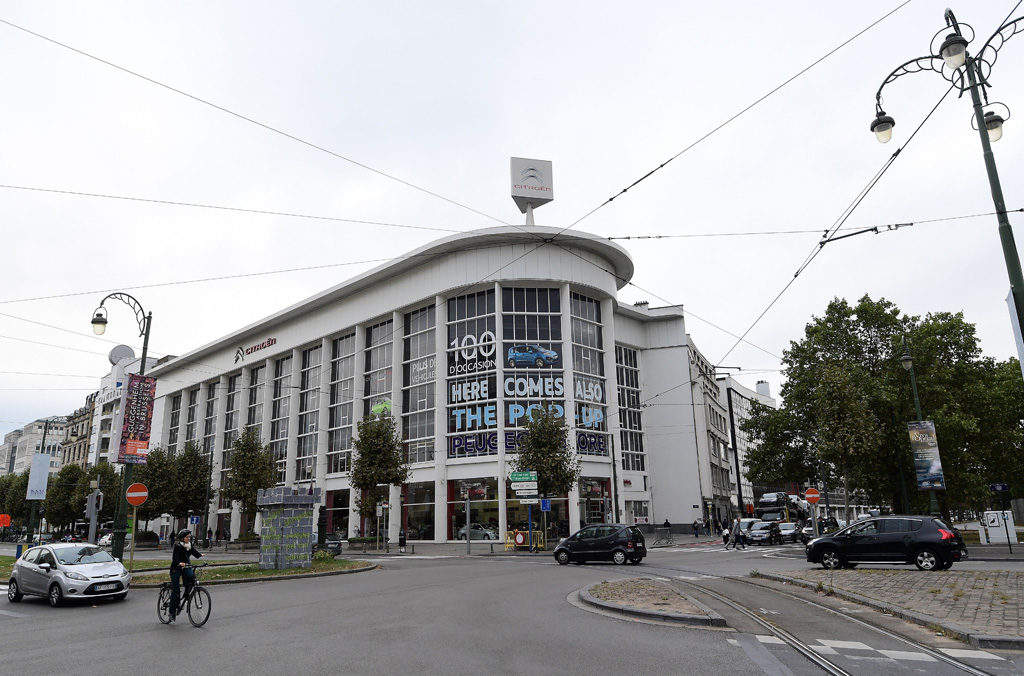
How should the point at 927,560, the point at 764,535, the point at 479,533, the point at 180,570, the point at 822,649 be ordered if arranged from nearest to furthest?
the point at 822,649, the point at 180,570, the point at 927,560, the point at 764,535, the point at 479,533

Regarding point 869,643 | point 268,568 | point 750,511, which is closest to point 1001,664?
point 869,643

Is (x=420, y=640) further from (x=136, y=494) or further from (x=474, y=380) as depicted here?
(x=474, y=380)

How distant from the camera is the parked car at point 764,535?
136 feet

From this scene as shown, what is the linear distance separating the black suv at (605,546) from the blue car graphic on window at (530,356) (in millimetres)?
20963

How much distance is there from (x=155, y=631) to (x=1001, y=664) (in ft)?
36.8

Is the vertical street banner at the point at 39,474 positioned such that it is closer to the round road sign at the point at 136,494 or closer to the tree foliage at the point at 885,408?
the round road sign at the point at 136,494

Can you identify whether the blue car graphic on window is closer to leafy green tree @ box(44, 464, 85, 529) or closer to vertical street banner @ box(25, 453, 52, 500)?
vertical street banner @ box(25, 453, 52, 500)

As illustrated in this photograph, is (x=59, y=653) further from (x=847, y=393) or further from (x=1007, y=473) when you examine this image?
(x=1007, y=473)

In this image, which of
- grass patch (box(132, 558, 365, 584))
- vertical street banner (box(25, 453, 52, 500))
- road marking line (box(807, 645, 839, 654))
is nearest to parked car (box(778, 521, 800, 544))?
grass patch (box(132, 558, 365, 584))

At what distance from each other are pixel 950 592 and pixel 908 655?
590cm

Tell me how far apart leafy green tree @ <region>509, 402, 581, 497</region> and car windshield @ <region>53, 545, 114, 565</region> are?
24891 mm

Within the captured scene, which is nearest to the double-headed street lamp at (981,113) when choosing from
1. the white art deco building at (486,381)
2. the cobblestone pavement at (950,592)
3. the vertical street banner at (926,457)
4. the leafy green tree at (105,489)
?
the cobblestone pavement at (950,592)

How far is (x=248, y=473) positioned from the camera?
52906 mm

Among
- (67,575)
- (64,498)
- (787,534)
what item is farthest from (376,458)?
(64,498)
